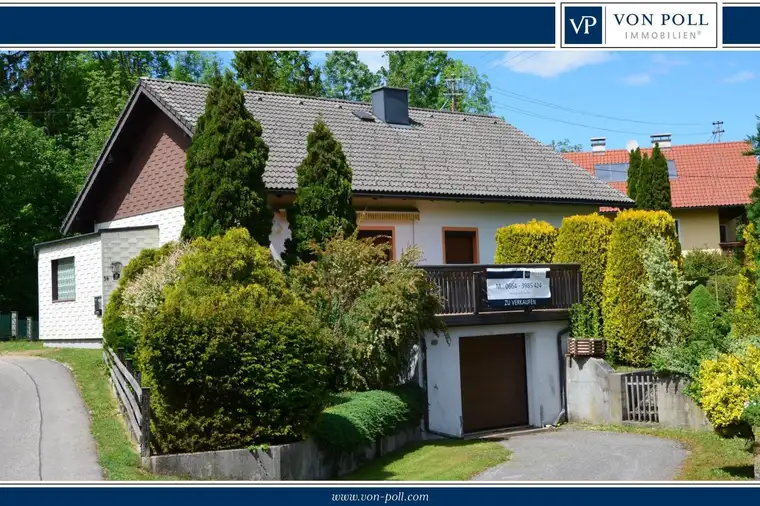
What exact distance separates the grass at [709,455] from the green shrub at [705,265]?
580 inches

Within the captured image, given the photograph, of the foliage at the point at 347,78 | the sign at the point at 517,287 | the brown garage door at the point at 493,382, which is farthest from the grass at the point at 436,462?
the foliage at the point at 347,78

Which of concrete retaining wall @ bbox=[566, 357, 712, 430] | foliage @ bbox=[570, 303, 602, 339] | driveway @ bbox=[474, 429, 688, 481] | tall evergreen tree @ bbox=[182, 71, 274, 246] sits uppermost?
tall evergreen tree @ bbox=[182, 71, 274, 246]

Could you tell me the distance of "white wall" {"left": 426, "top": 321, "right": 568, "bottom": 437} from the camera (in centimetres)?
2059

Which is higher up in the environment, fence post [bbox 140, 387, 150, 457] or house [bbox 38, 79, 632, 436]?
house [bbox 38, 79, 632, 436]

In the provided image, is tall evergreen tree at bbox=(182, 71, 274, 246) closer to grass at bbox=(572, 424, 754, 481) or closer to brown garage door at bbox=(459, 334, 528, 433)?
brown garage door at bbox=(459, 334, 528, 433)

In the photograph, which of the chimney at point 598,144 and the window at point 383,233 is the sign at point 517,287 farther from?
the chimney at point 598,144

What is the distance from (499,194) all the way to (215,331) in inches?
568

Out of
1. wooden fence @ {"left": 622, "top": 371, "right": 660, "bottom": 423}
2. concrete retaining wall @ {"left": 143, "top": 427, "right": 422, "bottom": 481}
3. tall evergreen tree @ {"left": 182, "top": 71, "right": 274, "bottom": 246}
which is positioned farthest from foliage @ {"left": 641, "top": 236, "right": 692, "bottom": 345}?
concrete retaining wall @ {"left": 143, "top": 427, "right": 422, "bottom": 481}

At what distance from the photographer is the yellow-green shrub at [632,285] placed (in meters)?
21.6

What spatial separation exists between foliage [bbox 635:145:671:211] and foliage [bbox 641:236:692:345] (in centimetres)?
1293

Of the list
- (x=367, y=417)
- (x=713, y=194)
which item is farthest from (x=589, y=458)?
(x=713, y=194)

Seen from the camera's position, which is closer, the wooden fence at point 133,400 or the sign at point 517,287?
the wooden fence at point 133,400

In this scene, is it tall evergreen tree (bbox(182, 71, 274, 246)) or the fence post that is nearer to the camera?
the fence post

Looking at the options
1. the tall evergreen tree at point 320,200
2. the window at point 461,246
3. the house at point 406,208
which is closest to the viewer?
the tall evergreen tree at point 320,200
